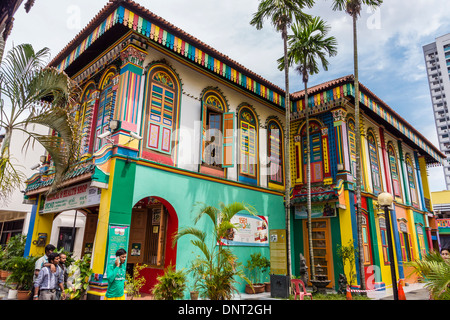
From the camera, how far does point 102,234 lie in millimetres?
7867

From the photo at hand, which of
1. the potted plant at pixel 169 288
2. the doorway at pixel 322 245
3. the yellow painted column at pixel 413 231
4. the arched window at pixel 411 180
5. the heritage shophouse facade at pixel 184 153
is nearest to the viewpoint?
the potted plant at pixel 169 288

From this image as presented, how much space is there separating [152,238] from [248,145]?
5.10 metres

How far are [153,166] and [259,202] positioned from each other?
4.99 m

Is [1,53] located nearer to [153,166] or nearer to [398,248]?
[153,166]

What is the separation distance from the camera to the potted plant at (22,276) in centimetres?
934

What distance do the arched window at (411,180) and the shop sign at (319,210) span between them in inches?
380

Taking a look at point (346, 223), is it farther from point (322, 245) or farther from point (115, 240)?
point (115, 240)

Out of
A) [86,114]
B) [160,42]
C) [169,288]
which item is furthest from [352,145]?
[86,114]

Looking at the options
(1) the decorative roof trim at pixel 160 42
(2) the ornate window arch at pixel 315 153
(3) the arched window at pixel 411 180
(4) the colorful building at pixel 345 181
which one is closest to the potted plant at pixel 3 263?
(1) the decorative roof trim at pixel 160 42

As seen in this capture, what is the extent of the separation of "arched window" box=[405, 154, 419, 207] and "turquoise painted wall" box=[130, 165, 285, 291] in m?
12.3

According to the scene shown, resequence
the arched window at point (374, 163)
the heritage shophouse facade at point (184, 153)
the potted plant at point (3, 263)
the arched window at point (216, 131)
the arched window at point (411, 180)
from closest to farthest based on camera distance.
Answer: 1. the heritage shophouse facade at point (184, 153)
2. the potted plant at point (3, 263)
3. the arched window at point (216, 131)
4. the arched window at point (374, 163)
5. the arched window at point (411, 180)

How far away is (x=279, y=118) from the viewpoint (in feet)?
48.2

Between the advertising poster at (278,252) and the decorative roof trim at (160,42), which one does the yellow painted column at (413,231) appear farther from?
the decorative roof trim at (160,42)
